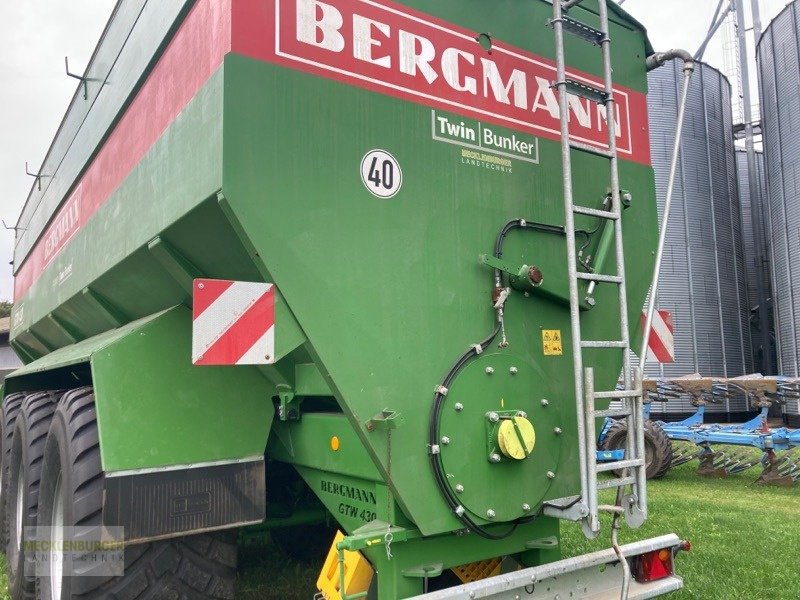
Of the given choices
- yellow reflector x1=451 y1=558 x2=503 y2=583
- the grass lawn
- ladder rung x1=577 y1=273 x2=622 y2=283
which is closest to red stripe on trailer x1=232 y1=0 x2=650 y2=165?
ladder rung x1=577 y1=273 x2=622 y2=283

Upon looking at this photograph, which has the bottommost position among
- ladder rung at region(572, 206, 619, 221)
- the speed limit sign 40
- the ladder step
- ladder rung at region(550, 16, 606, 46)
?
ladder rung at region(572, 206, 619, 221)

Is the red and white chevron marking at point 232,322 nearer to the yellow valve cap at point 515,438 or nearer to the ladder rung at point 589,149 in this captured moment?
the yellow valve cap at point 515,438

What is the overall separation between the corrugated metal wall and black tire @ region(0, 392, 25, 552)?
50.1 feet

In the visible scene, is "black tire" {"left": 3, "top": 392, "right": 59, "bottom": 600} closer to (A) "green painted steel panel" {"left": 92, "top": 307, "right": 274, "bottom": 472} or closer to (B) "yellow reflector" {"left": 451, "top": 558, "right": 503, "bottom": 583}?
(A) "green painted steel panel" {"left": 92, "top": 307, "right": 274, "bottom": 472}

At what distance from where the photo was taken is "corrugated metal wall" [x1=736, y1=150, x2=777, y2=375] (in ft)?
54.5

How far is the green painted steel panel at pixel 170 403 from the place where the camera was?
2.85 meters

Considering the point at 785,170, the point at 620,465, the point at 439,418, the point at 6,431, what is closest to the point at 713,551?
the point at 620,465

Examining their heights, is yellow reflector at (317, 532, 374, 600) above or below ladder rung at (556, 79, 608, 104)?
below

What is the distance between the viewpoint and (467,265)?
2.78 meters

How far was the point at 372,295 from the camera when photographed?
2.52 metres

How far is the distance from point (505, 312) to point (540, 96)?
40.8 inches

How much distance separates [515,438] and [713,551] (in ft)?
9.98

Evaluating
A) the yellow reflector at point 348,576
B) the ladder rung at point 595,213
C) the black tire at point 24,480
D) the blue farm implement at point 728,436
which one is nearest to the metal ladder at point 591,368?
the ladder rung at point 595,213

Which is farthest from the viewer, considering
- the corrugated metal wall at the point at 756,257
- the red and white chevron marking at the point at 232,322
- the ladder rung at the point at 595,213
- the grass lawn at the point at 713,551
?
the corrugated metal wall at the point at 756,257
